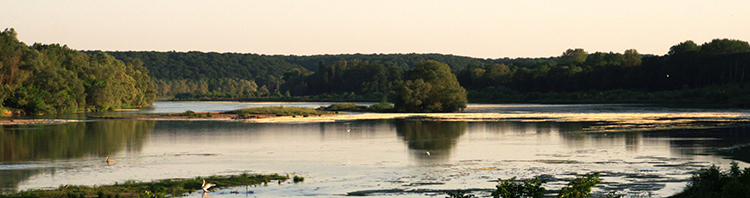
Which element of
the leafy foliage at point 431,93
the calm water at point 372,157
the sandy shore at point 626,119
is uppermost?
the leafy foliage at point 431,93

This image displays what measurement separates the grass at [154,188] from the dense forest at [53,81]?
6221cm

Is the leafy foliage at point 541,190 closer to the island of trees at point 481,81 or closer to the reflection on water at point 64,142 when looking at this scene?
the reflection on water at point 64,142

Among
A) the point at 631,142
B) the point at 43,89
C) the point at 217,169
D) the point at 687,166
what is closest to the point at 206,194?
the point at 217,169

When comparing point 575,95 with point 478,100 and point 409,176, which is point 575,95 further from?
point 409,176

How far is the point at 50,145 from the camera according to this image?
39.9 meters

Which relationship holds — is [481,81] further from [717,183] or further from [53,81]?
[717,183]

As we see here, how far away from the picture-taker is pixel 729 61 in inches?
5305

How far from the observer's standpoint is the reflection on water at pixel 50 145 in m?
27.9

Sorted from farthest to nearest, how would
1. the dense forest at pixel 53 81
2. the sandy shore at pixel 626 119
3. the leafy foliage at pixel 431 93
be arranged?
the leafy foliage at pixel 431 93
the dense forest at pixel 53 81
the sandy shore at pixel 626 119

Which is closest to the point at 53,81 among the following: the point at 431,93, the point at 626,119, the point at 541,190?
the point at 431,93

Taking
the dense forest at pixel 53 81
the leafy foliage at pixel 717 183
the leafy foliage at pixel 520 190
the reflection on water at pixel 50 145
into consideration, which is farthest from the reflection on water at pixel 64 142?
the dense forest at pixel 53 81

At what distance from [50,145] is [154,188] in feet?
70.4

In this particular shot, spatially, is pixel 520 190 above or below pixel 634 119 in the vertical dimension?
above

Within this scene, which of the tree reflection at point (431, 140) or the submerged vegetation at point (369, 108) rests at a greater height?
the submerged vegetation at point (369, 108)
